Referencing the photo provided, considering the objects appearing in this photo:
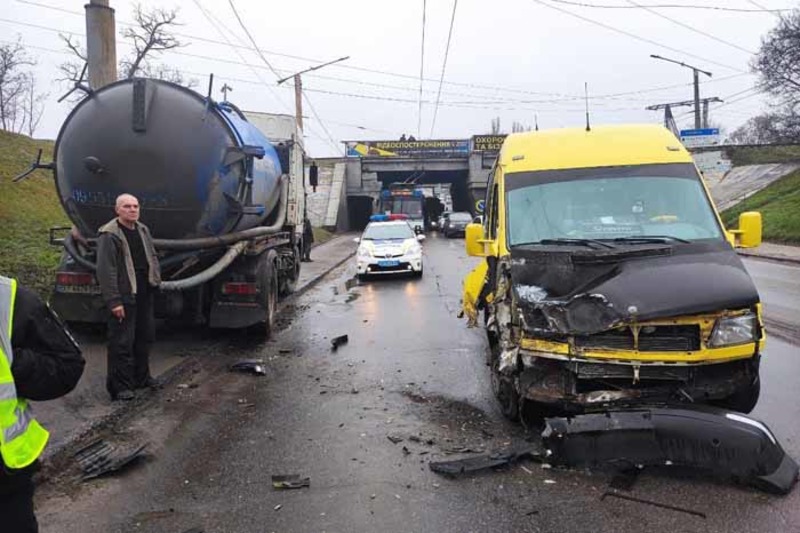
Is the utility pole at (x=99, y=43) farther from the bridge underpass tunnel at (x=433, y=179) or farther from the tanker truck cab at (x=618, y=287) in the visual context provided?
the bridge underpass tunnel at (x=433, y=179)

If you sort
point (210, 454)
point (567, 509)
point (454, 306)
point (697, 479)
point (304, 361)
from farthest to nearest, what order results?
point (454, 306) < point (304, 361) < point (210, 454) < point (697, 479) < point (567, 509)

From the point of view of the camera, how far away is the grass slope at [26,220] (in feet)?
35.9

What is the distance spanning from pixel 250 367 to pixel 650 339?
473 cm

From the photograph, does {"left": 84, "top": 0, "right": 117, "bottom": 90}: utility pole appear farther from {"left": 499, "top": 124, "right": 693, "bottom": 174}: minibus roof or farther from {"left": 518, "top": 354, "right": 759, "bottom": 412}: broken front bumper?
{"left": 518, "top": 354, "right": 759, "bottom": 412}: broken front bumper

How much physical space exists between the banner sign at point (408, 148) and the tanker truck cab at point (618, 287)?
153ft

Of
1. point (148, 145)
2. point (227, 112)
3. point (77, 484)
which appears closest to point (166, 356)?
point (148, 145)

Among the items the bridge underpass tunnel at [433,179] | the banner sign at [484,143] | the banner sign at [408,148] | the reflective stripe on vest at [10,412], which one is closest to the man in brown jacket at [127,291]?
the reflective stripe on vest at [10,412]

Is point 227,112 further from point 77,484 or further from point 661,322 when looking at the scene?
point 661,322

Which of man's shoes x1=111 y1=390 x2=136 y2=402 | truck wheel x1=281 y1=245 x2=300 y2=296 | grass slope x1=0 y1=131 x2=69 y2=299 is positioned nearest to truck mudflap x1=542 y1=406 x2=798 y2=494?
man's shoes x1=111 y1=390 x2=136 y2=402

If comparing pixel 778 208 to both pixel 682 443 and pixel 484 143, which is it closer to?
pixel 484 143

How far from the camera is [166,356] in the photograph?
820 cm

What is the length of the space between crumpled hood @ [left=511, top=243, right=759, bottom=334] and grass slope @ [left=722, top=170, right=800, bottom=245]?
907 inches

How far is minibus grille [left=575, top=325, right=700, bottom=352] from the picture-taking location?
4320mm

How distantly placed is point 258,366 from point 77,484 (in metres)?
3.23
